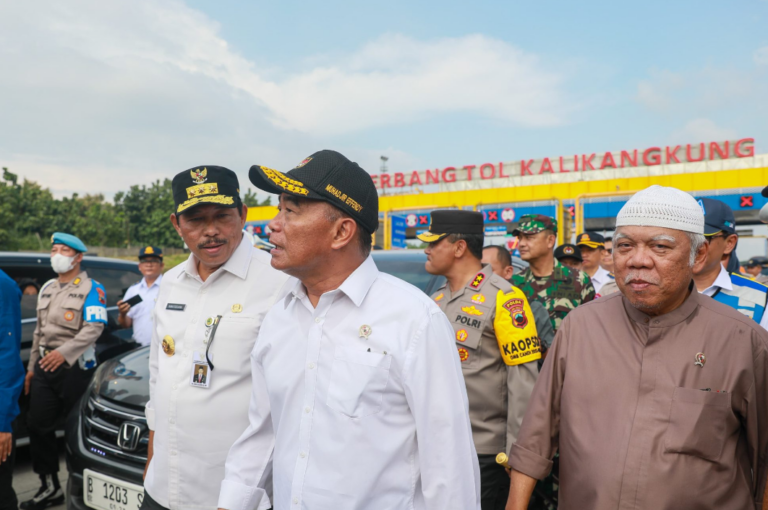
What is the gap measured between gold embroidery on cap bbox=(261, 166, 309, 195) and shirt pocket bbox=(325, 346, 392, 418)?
0.52 m

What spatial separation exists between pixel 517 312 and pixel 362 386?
1.35 metres

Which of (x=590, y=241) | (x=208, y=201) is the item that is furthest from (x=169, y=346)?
(x=590, y=241)

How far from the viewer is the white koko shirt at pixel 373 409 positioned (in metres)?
1.52

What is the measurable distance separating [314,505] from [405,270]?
267 cm

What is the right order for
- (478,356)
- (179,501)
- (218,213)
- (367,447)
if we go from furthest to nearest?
(478,356) → (218,213) → (179,501) → (367,447)

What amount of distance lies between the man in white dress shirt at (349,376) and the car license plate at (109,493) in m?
1.41

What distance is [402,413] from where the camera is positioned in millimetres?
1585

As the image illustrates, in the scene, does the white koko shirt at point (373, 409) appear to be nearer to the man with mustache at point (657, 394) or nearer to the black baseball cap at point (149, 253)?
the man with mustache at point (657, 394)

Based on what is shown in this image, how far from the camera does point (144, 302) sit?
5711 mm

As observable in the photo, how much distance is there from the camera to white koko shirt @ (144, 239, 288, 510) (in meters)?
2.12

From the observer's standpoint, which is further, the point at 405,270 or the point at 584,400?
the point at 405,270

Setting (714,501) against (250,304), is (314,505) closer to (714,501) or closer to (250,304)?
(250,304)

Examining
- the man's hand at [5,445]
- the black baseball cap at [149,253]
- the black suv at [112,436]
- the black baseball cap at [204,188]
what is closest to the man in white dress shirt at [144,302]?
the black baseball cap at [149,253]

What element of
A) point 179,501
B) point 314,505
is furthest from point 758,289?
point 179,501
